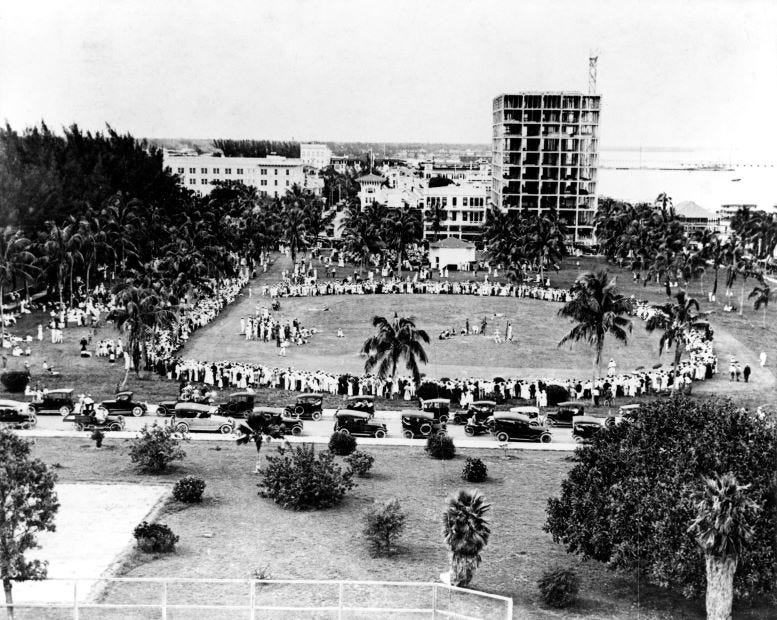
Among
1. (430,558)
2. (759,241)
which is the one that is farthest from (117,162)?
(430,558)

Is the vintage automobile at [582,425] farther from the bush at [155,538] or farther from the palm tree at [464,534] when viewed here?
the bush at [155,538]

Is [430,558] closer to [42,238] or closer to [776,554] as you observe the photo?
[776,554]

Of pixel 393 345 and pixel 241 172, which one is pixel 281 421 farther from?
pixel 241 172

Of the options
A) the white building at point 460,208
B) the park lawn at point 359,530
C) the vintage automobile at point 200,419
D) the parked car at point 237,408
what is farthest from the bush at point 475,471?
the white building at point 460,208

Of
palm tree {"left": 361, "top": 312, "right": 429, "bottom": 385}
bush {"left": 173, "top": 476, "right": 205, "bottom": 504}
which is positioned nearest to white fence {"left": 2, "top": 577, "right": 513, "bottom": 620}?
bush {"left": 173, "top": 476, "right": 205, "bottom": 504}

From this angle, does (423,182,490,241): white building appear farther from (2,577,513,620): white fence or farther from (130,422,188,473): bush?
(2,577,513,620): white fence
